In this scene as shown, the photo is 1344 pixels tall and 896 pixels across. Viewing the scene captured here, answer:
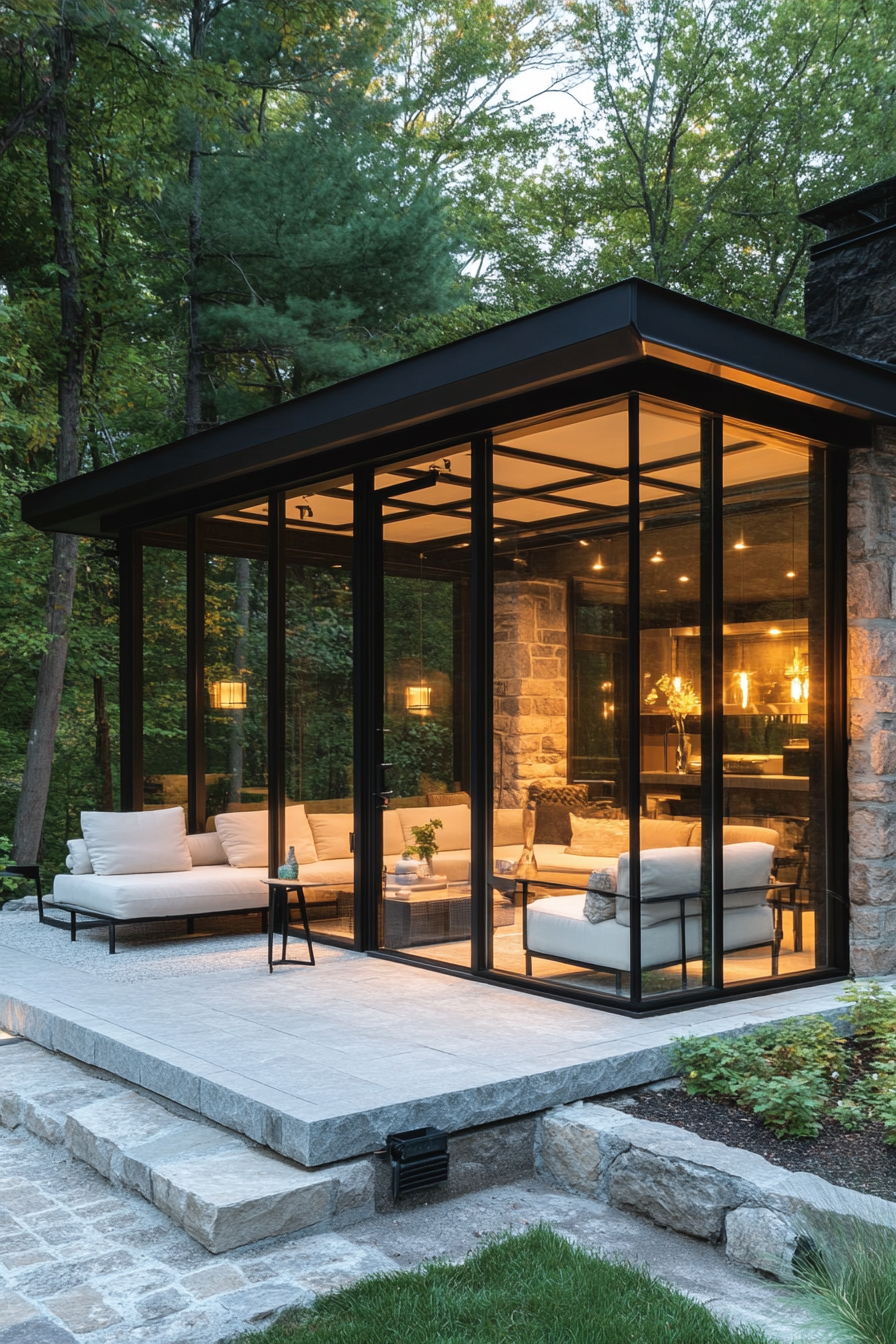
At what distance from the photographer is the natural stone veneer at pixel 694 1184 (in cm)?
327

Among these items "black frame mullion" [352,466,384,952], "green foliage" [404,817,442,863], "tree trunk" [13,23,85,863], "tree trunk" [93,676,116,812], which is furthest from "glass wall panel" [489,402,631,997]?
"tree trunk" [93,676,116,812]

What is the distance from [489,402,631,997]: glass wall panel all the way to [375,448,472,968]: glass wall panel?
0.28 meters

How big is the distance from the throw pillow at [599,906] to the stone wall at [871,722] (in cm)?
163

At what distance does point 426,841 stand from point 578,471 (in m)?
2.27

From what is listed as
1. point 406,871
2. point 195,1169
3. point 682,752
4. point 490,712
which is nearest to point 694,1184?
point 195,1169

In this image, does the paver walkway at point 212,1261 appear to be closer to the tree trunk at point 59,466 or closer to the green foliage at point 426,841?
the green foliage at point 426,841

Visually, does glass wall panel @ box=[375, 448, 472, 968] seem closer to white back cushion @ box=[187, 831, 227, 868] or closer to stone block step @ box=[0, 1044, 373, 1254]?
white back cushion @ box=[187, 831, 227, 868]

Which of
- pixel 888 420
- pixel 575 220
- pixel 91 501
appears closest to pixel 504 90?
pixel 575 220

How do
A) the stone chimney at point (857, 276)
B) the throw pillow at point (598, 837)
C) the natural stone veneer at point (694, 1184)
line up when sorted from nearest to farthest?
the natural stone veneer at point (694, 1184), the throw pillow at point (598, 837), the stone chimney at point (857, 276)

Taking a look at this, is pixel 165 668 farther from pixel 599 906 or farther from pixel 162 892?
pixel 599 906

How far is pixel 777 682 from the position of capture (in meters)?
5.87

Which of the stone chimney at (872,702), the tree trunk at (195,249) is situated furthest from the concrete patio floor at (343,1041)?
the tree trunk at (195,249)

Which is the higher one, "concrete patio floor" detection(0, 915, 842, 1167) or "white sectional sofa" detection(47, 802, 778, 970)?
"white sectional sofa" detection(47, 802, 778, 970)

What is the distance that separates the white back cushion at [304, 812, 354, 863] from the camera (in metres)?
7.11
